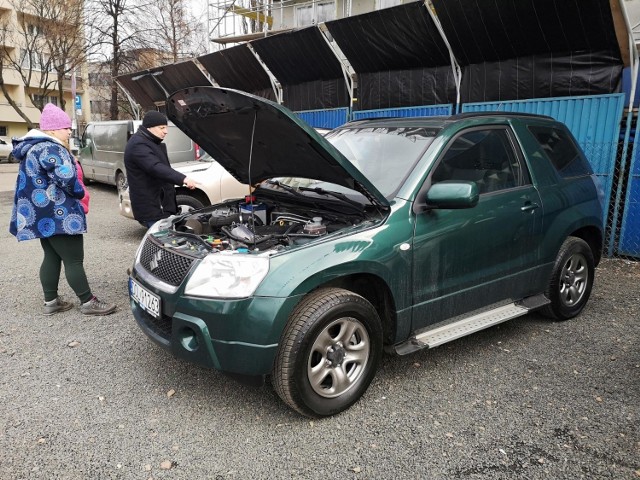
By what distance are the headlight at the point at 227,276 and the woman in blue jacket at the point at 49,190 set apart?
81.8 inches

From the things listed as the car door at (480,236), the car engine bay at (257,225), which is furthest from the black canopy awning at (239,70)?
the car door at (480,236)

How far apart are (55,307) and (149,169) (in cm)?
155

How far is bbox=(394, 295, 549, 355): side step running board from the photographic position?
3223 millimetres

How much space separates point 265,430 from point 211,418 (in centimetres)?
35

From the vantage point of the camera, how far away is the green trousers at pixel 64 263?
Answer: 4.35 m

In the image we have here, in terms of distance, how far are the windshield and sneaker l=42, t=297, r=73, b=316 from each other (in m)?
2.98

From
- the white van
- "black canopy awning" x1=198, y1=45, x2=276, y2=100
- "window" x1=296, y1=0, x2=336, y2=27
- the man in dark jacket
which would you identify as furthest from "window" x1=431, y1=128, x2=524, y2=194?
"window" x1=296, y1=0, x2=336, y2=27

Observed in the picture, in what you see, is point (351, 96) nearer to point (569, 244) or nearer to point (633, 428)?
point (569, 244)

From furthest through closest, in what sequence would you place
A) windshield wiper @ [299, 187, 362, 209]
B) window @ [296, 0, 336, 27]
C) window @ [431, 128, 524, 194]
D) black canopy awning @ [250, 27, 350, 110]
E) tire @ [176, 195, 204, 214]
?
window @ [296, 0, 336, 27] < black canopy awning @ [250, 27, 350, 110] < tire @ [176, 195, 204, 214] < window @ [431, 128, 524, 194] < windshield wiper @ [299, 187, 362, 209]

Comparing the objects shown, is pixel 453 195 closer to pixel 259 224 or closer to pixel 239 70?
pixel 259 224

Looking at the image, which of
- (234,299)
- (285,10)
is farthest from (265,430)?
(285,10)

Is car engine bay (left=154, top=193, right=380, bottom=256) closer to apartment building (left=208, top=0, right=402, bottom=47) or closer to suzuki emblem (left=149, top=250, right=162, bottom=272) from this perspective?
suzuki emblem (left=149, top=250, right=162, bottom=272)

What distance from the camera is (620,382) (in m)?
3.40

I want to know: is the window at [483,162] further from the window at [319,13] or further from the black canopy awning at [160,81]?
the window at [319,13]
